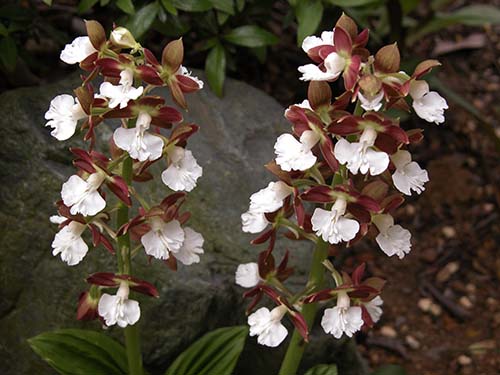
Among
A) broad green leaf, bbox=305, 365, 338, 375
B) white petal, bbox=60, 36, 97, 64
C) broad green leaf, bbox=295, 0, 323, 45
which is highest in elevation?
white petal, bbox=60, 36, 97, 64

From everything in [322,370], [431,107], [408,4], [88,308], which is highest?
[431,107]

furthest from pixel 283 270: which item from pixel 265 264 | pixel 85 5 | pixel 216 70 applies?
pixel 85 5

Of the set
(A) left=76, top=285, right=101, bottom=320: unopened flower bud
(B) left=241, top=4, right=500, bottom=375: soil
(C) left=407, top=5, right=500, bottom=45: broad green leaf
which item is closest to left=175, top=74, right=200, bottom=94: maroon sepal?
(A) left=76, top=285, right=101, bottom=320: unopened flower bud

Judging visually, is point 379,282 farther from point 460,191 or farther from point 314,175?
point 460,191

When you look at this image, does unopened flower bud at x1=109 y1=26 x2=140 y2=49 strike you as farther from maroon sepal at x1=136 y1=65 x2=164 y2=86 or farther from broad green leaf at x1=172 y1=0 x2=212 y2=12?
broad green leaf at x1=172 y1=0 x2=212 y2=12

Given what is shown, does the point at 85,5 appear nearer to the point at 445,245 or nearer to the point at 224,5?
the point at 224,5

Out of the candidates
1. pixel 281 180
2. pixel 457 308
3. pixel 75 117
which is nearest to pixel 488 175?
pixel 457 308

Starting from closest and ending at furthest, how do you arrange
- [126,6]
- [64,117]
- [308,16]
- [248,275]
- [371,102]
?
[371,102] → [64,117] → [248,275] → [126,6] → [308,16]
